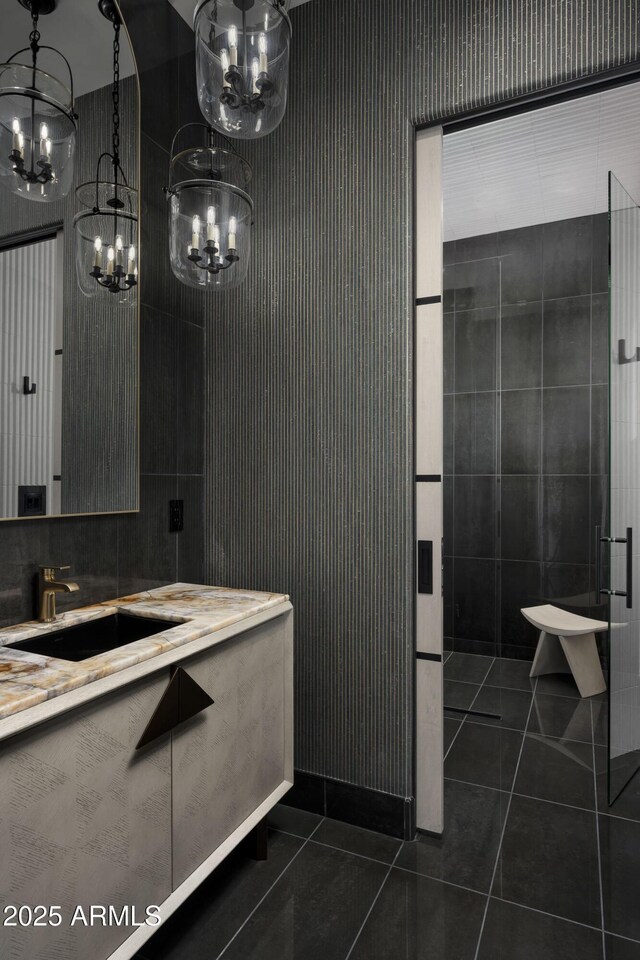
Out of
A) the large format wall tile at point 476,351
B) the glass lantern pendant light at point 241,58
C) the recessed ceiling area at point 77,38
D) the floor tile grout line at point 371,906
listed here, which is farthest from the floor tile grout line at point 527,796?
the recessed ceiling area at point 77,38

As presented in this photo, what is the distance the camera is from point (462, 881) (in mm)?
1669

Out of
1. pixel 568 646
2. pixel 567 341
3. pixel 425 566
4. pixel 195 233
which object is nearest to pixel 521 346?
pixel 567 341

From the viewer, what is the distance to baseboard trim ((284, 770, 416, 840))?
6.20 ft

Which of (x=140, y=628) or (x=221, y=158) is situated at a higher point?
(x=221, y=158)

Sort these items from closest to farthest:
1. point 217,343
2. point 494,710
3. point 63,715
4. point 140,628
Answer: point 63,715 < point 140,628 < point 217,343 < point 494,710

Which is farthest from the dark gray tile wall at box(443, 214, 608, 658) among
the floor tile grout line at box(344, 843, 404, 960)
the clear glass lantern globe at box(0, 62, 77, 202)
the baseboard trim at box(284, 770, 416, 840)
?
the clear glass lantern globe at box(0, 62, 77, 202)

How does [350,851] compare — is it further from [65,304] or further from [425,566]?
[65,304]

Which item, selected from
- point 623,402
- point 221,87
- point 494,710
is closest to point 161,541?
point 221,87

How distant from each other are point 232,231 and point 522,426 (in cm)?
144

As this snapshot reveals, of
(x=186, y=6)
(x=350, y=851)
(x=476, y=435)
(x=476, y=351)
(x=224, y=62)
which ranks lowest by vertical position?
(x=350, y=851)

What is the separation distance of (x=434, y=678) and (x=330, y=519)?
26.3 inches

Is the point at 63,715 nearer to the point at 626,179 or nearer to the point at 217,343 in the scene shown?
the point at 217,343

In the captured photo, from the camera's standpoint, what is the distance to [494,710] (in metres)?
2.47

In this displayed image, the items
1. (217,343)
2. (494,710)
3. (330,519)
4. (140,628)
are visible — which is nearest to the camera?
(140,628)
